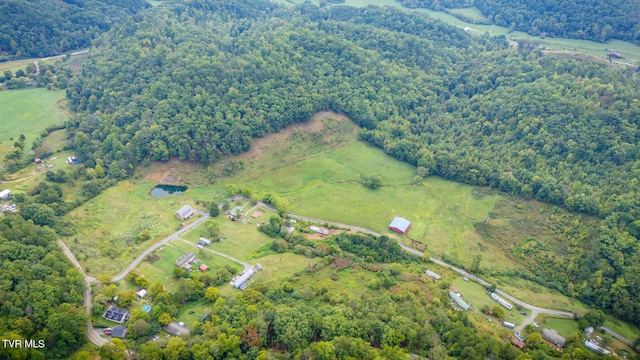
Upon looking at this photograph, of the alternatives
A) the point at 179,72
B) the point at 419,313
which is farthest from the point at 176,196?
the point at 419,313

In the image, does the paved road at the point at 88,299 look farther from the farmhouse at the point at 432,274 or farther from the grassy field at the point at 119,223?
the farmhouse at the point at 432,274

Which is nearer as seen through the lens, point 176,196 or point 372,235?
point 372,235

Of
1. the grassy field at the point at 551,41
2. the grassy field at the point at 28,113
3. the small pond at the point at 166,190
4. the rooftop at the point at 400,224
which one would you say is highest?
the grassy field at the point at 551,41

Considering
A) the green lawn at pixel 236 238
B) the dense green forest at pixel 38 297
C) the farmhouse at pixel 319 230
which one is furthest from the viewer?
the farmhouse at pixel 319 230

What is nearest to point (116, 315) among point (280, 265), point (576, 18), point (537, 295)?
point (280, 265)

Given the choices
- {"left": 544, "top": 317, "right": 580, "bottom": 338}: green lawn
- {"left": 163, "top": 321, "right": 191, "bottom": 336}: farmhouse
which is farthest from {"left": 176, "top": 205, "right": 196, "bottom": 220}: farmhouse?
{"left": 544, "top": 317, "right": 580, "bottom": 338}: green lawn

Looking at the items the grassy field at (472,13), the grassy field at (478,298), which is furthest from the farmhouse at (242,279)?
the grassy field at (472,13)

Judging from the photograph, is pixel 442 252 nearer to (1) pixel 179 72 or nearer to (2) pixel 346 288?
(2) pixel 346 288
